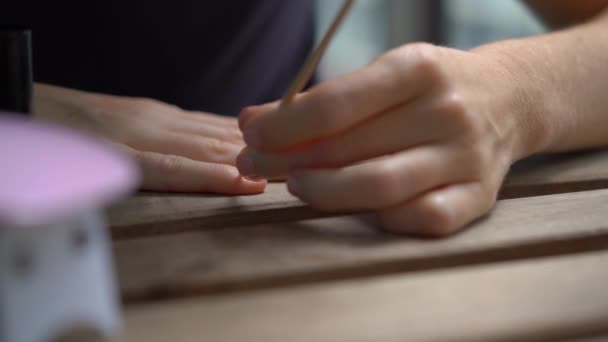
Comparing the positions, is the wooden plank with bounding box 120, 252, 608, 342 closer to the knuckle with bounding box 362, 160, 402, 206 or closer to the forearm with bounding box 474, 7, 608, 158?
the knuckle with bounding box 362, 160, 402, 206

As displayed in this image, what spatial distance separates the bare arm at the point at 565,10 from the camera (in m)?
1.15

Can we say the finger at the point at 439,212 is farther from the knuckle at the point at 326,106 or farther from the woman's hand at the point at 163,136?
the woman's hand at the point at 163,136

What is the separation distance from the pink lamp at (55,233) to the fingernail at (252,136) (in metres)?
0.27

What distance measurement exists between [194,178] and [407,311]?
371 mm

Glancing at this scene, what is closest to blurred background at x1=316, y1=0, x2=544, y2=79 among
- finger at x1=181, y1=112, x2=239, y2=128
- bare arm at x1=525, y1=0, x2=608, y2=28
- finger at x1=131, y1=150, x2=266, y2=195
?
bare arm at x1=525, y1=0, x2=608, y2=28

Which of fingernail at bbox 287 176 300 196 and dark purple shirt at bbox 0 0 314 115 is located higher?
dark purple shirt at bbox 0 0 314 115

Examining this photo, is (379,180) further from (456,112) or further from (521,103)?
(521,103)

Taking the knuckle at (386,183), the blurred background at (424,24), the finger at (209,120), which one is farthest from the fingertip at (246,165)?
the blurred background at (424,24)

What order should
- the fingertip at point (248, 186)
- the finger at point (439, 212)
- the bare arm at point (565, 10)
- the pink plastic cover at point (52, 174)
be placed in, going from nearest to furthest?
the pink plastic cover at point (52, 174), the finger at point (439, 212), the fingertip at point (248, 186), the bare arm at point (565, 10)

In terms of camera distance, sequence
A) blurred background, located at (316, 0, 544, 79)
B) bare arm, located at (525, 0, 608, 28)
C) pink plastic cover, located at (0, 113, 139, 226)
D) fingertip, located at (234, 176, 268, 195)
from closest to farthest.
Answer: pink plastic cover, located at (0, 113, 139, 226)
fingertip, located at (234, 176, 268, 195)
bare arm, located at (525, 0, 608, 28)
blurred background, located at (316, 0, 544, 79)

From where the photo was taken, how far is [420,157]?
2.16 feet

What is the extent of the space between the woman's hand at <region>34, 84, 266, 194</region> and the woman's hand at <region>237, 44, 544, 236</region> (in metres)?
0.07

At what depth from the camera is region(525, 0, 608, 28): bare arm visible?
115cm

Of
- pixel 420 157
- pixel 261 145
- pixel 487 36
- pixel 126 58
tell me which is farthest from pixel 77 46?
pixel 487 36
